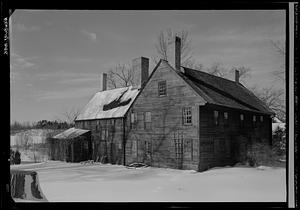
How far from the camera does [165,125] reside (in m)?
2.78

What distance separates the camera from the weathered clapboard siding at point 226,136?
266cm

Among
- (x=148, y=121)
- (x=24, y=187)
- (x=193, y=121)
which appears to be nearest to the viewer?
(x=24, y=187)

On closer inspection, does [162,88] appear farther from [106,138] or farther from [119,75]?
[106,138]

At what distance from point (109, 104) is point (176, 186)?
1.00m

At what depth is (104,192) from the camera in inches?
103

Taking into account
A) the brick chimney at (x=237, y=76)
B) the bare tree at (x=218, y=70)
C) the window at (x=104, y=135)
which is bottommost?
the window at (x=104, y=135)

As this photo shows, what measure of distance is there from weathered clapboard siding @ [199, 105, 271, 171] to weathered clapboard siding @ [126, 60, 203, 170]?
7 centimetres

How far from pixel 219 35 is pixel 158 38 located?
0.56m

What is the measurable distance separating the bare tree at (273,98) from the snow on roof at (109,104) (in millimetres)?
1158

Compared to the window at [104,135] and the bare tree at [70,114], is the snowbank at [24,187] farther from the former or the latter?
the window at [104,135]
